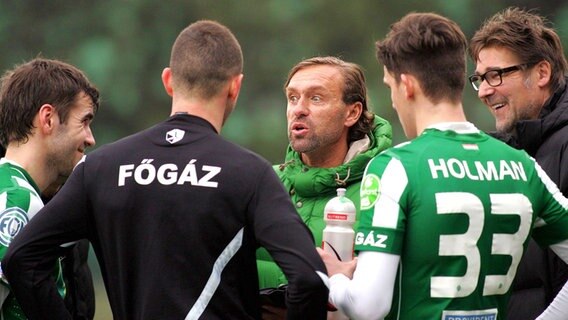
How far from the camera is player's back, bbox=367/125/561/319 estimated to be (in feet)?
9.73

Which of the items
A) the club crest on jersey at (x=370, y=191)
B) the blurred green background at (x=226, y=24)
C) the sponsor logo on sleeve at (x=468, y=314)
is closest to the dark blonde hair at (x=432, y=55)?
the club crest on jersey at (x=370, y=191)

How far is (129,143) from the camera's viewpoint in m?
3.06

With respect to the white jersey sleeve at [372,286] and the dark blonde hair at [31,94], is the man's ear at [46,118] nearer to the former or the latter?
the dark blonde hair at [31,94]

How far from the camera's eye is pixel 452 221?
2.96 metres

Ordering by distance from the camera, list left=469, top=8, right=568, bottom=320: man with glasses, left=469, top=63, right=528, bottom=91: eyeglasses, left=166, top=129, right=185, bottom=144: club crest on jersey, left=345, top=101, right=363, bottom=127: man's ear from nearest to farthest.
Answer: left=166, top=129, right=185, bottom=144: club crest on jersey
left=469, top=8, right=568, bottom=320: man with glasses
left=469, top=63, right=528, bottom=91: eyeglasses
left=345, top=101, right=363, bottom=127: man's ear

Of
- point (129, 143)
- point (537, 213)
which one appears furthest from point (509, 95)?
point (129, 143)

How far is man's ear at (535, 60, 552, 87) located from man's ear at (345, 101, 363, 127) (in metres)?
0.75

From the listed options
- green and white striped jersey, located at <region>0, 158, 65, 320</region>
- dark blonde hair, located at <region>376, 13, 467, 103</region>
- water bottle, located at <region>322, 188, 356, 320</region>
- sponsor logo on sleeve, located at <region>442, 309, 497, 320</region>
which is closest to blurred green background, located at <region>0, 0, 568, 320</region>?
green and white striped jersey, located at <region>0, 158, 65, 320</region>

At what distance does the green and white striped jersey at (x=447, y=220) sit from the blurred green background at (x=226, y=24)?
4849 millimetres

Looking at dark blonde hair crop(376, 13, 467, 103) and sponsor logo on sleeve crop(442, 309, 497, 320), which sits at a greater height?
dark blonde hair crop(376, 13, 467, 103)

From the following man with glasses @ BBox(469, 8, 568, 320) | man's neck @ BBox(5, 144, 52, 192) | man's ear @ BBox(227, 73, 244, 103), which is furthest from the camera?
man with glasses @ BBox(469, 8, 568, 320)

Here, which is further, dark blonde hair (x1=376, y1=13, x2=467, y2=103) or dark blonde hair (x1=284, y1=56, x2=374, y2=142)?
dark blonde hair (x1=284, y1=56, x2=374, y2=142)

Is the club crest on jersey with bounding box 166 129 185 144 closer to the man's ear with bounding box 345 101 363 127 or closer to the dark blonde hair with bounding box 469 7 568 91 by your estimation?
the man's ear with bounding box 345 101 363 127

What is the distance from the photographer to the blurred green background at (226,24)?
8023 mm
